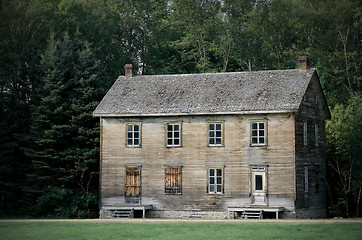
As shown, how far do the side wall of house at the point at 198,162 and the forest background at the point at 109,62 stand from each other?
4081 mm

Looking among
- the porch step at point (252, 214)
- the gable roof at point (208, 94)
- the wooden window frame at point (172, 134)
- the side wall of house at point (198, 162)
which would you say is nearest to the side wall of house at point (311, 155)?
the side wall of house at point (198, 162)

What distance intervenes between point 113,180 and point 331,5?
97.2 ft

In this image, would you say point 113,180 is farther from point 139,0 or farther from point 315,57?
point 139,0

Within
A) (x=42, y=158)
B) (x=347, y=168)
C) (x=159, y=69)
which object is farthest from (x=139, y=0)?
(x=347, y=168)

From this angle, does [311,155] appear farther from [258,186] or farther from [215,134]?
[215,134]

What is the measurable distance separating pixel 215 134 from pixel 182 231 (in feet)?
40.7

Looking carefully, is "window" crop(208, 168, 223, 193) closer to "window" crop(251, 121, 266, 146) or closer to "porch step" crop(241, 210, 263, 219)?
"porch step" crop(241, 210, 263, 219)

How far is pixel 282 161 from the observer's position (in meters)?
41.2

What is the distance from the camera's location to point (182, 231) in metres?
31.4

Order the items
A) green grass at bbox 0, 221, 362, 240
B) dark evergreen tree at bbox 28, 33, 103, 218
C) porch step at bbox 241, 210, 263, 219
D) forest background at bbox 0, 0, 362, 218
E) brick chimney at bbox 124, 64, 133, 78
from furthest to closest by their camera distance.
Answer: forest background at bbox 0, 0, 362, 218 → brick chimney at bbox 124, 64, 133, 78 → dark evergreen tree at bbox 28, 33, 103, 218 → porch step at bbox 241, 210, 263, 219 → green grass at bbox 0, 221, 362, 240

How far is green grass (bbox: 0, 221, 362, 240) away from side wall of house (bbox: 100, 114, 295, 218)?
6.50m

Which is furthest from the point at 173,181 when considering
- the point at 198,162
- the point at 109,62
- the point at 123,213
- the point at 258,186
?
the point at 109,62

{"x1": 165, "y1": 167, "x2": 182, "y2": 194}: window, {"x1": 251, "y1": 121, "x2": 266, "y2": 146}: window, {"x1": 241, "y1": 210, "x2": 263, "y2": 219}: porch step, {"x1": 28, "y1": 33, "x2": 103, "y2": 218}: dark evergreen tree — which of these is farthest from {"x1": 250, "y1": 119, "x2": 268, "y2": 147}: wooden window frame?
{"x1": 28, "y1": 33, "x2": 103, "y2": 218}: dark evergreen tree

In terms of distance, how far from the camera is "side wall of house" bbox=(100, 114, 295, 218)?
41.2 metres
